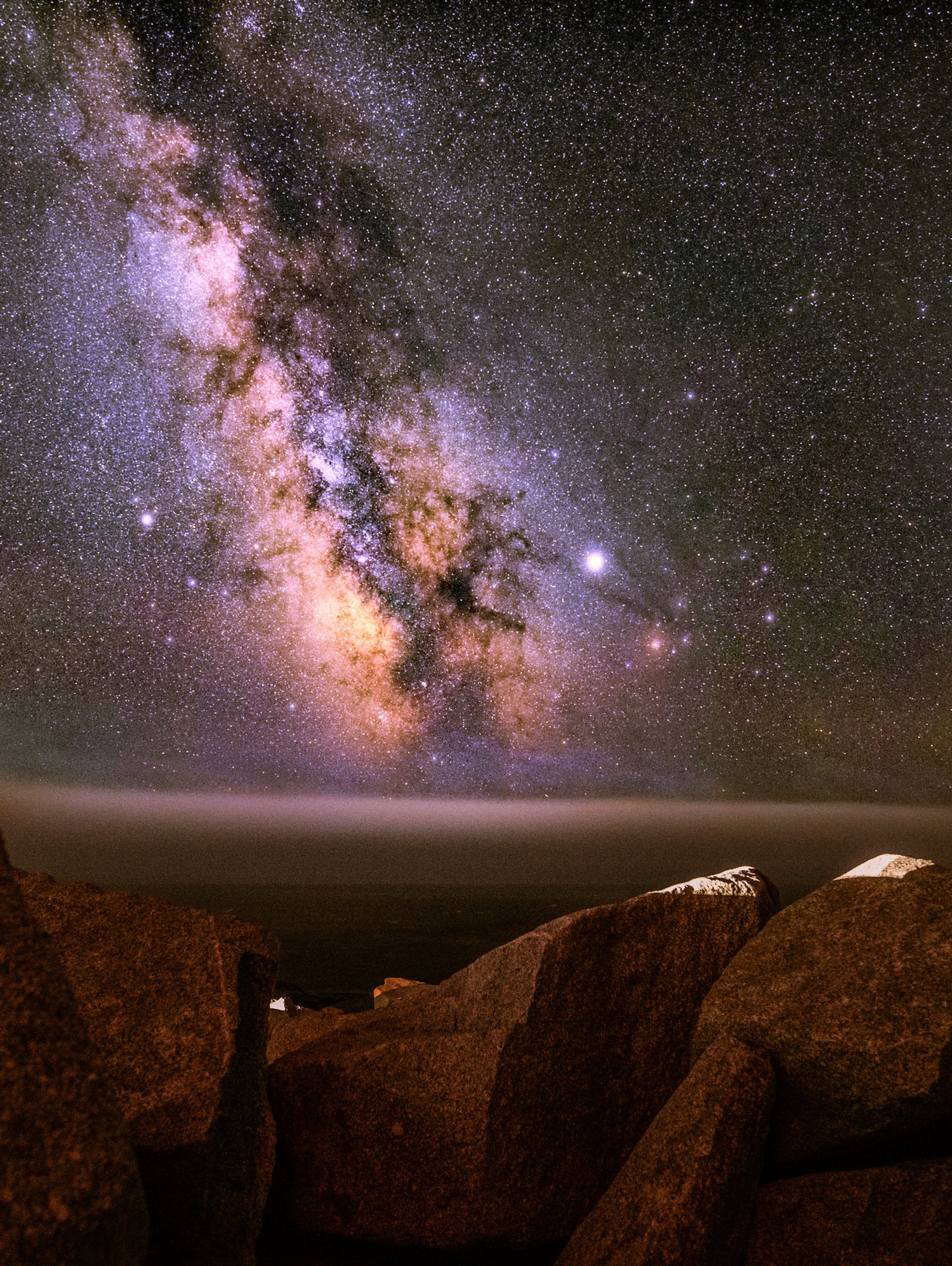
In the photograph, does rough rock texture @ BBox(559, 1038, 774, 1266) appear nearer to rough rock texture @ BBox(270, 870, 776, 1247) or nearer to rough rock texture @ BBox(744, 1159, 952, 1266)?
rough rock texture @ BBox(744, 1159, 952, 1266)

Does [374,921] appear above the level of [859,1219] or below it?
below

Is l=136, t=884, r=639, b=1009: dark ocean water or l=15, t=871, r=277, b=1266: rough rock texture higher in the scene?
l=15, t=871, r=277, b=1266: rough rock texture

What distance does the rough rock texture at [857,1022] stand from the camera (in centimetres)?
363

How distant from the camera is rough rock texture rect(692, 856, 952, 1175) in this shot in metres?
3.63

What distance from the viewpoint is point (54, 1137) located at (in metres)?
1.89

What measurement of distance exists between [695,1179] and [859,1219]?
0.87 metres

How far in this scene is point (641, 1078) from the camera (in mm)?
4773

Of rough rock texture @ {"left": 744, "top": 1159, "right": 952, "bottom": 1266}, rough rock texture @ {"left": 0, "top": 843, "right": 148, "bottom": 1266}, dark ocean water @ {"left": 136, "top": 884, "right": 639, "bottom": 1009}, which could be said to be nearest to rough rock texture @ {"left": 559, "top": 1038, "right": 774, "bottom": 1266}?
rough rock texture @ {"left": 744, "top": 1159, "right": 952, "bottom": 1266}

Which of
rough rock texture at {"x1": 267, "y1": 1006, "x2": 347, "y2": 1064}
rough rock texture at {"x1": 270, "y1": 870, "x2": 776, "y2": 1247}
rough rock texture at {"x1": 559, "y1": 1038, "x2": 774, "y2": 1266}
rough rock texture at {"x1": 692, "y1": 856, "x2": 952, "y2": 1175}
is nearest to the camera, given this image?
rough rock texture at {"x1": 559, "y1": 1038, "x2": 774, "y2": 1266}

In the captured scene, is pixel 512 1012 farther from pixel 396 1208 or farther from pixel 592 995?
pixel 396 1208

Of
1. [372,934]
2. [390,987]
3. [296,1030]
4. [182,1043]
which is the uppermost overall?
[182,1043]

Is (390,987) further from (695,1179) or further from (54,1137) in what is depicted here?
(54,1137)

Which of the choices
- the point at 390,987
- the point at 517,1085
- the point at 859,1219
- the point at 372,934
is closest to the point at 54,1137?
the point at 517,1085

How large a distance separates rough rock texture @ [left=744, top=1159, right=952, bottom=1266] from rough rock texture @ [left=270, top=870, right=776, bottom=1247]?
3.41 ft
